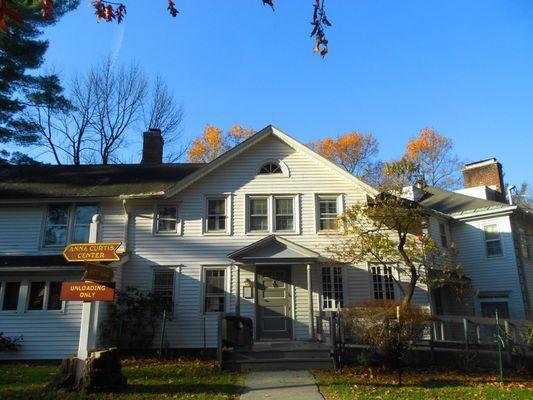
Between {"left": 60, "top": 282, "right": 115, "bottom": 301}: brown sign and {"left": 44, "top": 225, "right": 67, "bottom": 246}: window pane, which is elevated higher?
{"left": 44, "top": 225, "right": 67, "bottom": 246}: window pane

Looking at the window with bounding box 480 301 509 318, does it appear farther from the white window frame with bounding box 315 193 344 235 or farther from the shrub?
the shrub

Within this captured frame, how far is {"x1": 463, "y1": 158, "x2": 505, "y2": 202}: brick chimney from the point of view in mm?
23391

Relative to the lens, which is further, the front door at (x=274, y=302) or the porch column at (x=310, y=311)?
the front door at (x=274, y=302)

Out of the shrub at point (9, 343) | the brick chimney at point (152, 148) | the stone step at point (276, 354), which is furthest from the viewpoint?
the brick chimney at point (152, 148)

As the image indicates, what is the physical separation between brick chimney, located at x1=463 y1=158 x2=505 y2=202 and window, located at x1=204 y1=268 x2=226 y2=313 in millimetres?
15134

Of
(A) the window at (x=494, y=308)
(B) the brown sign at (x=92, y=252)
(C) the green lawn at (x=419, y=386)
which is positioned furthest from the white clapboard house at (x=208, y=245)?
(B) the brown sign at (x=92, y=252)

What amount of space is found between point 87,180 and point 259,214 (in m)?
7.34

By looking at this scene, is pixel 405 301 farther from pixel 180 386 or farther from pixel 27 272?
pixel 27 272

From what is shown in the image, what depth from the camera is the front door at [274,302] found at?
15711 millimetres

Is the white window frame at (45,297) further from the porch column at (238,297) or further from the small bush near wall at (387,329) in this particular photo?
the small bush near wall at (387,329)

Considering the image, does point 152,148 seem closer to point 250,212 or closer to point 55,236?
point 55,236

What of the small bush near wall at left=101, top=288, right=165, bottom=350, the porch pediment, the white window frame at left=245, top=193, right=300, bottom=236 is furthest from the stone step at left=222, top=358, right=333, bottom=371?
the white window frame at left=245, top=193, right=300, bottom=236

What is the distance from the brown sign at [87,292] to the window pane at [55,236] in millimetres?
7568

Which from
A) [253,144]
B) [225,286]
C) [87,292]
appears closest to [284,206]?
[253,144]
